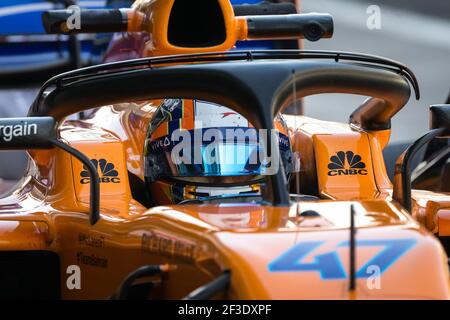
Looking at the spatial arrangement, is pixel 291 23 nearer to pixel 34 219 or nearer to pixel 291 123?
pixel 291 123

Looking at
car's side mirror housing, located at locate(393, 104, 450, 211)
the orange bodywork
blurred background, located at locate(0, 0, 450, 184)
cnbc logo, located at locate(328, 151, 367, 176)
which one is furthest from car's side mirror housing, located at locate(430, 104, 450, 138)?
blurred background, located at locate(0, 0, 450, 184)

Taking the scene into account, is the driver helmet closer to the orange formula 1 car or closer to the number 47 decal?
the orange formula 1 car

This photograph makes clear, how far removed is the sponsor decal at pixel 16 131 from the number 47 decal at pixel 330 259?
3.34 feet

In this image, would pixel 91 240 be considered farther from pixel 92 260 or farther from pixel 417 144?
pixel 417 144

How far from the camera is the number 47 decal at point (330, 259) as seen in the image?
258 centimetres

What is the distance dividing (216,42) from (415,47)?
6689 mm

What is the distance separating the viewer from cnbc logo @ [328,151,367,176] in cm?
415

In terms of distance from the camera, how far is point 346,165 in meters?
4.18

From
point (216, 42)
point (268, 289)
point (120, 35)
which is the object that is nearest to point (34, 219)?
point (216, 42)

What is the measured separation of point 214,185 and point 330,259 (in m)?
1.11

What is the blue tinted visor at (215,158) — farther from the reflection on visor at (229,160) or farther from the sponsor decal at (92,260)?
the sponsor decal at (92,260)

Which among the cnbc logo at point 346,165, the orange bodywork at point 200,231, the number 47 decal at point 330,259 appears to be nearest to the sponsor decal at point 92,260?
the orange bodywork at point 200,231

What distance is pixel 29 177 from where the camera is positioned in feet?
14.6

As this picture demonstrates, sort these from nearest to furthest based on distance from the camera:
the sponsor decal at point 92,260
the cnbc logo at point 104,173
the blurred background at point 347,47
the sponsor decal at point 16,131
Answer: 1. the sponsor decal at point 16,131
2. the sponsor decal at point 92,260
3. the cnbc logo at point 104,173
4. the blurred background at point 347,47
